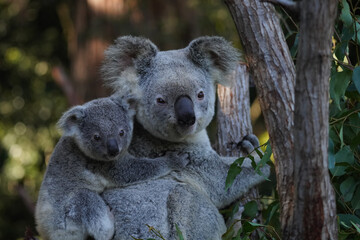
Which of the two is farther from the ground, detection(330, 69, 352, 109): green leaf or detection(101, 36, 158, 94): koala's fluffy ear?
detection(330, 69, 352, 109): green leaf

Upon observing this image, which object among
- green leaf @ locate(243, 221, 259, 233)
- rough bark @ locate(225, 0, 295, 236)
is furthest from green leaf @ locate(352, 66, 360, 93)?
green leaf @ locate(243, 221, 259, 233)

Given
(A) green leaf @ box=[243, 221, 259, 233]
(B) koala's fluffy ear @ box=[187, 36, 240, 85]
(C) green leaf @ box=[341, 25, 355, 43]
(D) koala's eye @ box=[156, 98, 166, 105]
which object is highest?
(C) green leaf @ box=[341, 25, 355, 43]

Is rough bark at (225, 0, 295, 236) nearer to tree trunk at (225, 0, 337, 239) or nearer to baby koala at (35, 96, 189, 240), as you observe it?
tree trunk at (225, 0, 337, 239)

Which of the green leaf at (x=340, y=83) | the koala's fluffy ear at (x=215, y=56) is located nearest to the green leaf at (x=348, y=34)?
the green leaf at (x=340, y=83)

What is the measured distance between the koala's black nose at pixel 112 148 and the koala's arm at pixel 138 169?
18 cm

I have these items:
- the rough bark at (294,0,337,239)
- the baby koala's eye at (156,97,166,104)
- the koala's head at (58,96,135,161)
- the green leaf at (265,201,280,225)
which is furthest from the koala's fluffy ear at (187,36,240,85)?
the rough bark at (294,0,337,239)

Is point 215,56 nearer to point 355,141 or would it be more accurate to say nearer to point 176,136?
point 176,136

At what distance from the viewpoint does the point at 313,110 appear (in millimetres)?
2092

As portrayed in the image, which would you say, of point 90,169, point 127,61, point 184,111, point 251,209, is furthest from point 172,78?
point 251,209

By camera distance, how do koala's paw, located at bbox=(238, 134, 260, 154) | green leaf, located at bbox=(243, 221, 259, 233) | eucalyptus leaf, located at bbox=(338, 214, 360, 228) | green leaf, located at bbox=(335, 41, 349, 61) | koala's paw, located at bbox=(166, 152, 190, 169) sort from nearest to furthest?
green leaf, located at bbox=(243, 221, 259, 233), eucalyptus leaf, located at bbox=(338, 214, 360, 228), green leaf, located at bbox=(335, 41, 349, 61), koala's paw, located at bbox=(166, 152, 190, 169), koala's paw, located at bbox=(238, 134, 260, 154)

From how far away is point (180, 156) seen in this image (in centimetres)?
356

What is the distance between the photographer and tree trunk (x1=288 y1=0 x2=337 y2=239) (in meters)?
2.04

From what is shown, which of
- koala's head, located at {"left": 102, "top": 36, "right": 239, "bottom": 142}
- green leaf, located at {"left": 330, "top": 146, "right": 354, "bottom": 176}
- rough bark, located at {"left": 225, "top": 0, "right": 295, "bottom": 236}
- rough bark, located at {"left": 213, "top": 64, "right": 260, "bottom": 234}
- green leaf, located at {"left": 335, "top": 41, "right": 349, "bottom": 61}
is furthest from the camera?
rough bark, located at {"left": 213, "top": 64, "right": 260, "bottom": 234}

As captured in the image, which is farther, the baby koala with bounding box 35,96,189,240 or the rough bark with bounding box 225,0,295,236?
the baby koala with bounding box 35,96,189,240
